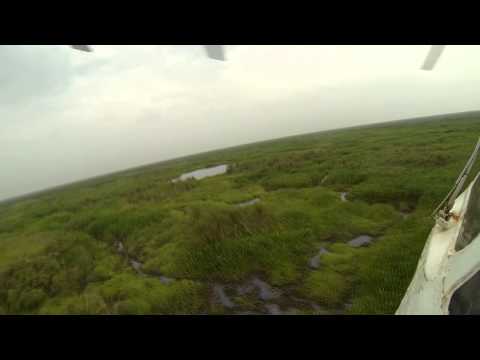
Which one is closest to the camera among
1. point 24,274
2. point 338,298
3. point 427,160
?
point 338,298

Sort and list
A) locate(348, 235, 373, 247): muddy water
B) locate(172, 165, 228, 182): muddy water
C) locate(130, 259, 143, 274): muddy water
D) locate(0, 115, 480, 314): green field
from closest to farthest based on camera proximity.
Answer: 1. locate(0, 115, 480, 314): green field
2. locate(348, 235, 373, 247): muddy water
3. locate(130, 259, 143, 274): muddy water
4. locate(172, 165, 228, 182): muddy water

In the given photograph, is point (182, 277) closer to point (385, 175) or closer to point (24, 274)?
point (24, 274)

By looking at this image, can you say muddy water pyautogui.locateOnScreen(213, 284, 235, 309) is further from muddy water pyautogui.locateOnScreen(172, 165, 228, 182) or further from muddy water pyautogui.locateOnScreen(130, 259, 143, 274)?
muddy water pyautogui.locateOnScreen(172, 165, 228, 182)

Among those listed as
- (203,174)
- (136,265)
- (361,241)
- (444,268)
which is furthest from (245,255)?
(203,174)

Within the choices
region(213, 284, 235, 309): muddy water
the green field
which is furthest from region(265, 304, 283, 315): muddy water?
region(213, 284, 235, 309): muddy water

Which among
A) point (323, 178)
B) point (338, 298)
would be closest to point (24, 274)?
point (338, 298)

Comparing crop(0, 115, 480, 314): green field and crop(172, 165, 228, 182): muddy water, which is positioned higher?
crop(172, 165, 228, 182): muddy water

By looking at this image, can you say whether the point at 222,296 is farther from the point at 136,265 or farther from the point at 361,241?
the point at 361,241

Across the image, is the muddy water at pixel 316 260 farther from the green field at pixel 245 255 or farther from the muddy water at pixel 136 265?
the muddy water at pixel 136 265
